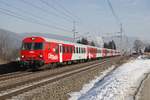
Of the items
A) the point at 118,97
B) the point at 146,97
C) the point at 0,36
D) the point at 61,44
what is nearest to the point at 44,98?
the point at 118,97

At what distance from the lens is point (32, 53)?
2578 cm

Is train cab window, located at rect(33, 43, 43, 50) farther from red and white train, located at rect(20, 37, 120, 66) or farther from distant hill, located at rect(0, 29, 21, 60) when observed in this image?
distant hill, located at rect(0, 29, 21, 60)

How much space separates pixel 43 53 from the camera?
1003 inches

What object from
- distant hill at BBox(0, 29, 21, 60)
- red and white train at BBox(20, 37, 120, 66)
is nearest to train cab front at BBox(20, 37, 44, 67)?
red and white train at BBox(20, 37, 120, 66)

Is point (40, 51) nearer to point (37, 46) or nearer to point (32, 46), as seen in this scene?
point (37, 46)

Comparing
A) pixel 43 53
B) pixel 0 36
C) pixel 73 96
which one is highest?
pixel 0 36

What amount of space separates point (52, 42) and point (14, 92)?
14.8 m

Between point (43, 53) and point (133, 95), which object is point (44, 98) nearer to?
point (133, 95)

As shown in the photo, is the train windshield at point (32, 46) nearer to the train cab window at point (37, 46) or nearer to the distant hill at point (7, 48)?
the train cab window at point (37, 46)

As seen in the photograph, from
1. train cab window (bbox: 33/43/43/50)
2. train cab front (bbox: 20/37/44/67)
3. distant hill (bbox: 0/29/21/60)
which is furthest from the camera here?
distant hill (bbox: 0/29/21/60)

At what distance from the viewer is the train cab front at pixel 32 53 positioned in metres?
25.3

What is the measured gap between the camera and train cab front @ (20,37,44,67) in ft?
83.0

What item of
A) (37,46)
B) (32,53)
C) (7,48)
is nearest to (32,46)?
(37,46)

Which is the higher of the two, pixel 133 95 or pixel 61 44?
pixel 61 44
